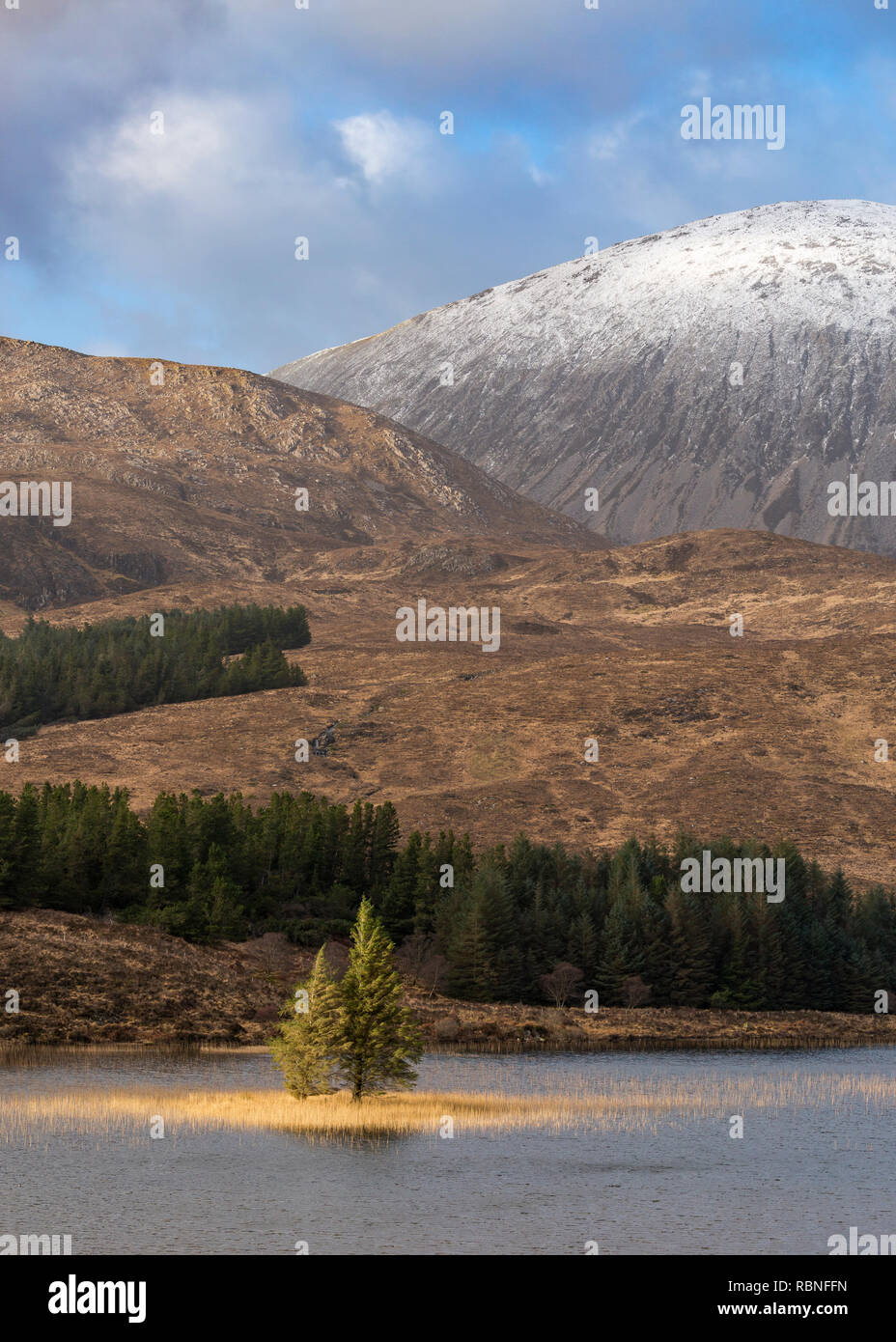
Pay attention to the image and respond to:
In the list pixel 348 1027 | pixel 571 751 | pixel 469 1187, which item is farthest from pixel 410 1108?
pixel 571 751

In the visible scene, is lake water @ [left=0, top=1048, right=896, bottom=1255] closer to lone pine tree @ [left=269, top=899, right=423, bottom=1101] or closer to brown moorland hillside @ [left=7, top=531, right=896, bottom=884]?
lone pine tree @ [left=269, top=899, right=423, bottom=1101]

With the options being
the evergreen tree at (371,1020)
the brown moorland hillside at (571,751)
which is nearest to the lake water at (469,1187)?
the evergreen tree at (371,1020)

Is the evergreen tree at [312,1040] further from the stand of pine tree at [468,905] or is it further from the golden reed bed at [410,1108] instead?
Answer: the stand of pine tree at [468,905]

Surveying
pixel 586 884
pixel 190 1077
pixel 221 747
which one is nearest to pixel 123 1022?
pixel 190 1077

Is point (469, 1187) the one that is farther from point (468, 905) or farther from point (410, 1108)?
point (468, 905)

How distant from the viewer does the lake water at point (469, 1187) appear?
35.2m

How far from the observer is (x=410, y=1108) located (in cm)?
5544

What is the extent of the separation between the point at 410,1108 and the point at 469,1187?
1413 cm

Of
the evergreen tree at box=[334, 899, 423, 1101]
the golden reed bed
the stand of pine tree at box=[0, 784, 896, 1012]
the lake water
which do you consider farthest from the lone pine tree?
the stand of pine tree at box=[0, 784, 896, 1012]

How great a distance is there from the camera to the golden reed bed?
50438 millimetres

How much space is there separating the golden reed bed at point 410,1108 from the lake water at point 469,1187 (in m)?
1.07

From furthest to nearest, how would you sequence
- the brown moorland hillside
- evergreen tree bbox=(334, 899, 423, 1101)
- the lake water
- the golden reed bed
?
the brown moorland hillside → evergreen tree bbox=(334, 899, 423, 1101) → the golden reed bed → the lake water

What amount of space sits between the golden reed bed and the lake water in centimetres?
107

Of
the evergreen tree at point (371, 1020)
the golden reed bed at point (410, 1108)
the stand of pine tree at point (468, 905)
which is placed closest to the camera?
the golden reed bed at point (410, 1108)
